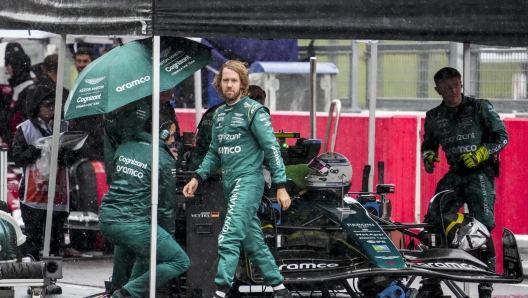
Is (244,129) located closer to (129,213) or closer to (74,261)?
(129,213)

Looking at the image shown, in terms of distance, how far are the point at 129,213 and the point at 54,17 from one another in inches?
64.1

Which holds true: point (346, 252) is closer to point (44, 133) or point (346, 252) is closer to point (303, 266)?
point (303, 266)

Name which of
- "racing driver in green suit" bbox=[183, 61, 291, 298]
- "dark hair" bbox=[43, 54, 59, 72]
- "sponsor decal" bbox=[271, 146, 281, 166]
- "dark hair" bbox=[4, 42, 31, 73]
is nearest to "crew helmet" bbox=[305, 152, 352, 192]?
"racing driver in green suit" bbox=[183, 61, 291, 298]

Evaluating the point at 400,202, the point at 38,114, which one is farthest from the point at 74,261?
the point at 400,202

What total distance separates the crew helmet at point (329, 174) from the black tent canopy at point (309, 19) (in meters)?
1.44

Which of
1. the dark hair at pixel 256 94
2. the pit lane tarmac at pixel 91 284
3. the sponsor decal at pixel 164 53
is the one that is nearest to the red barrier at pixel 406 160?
the pit lane tarmac at pixel 91 284

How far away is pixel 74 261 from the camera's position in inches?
518

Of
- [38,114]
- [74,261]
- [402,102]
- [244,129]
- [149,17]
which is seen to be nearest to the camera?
[149,17]

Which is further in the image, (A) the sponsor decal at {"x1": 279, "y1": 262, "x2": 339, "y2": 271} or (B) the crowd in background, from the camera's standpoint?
(B) the crowd in background

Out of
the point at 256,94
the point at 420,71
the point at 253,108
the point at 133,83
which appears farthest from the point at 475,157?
the point at 420,71

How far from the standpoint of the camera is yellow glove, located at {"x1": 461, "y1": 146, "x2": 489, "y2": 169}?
34.7ft

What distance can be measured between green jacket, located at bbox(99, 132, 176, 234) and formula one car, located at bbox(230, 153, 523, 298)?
36.4 inches

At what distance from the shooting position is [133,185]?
8906mm

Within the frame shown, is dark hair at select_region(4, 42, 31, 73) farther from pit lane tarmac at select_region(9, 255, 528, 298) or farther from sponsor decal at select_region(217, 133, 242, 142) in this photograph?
sponsor decal at select_region(217, 133, 242, 142)
